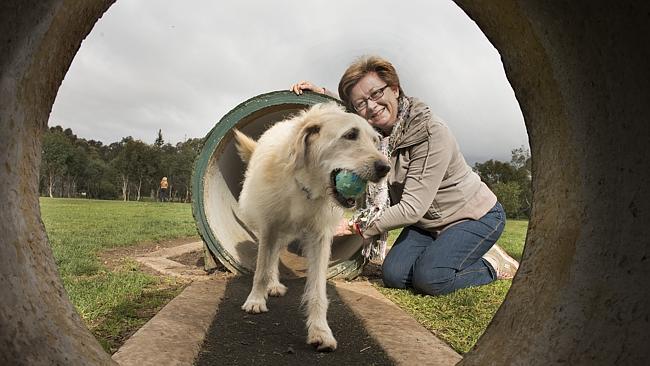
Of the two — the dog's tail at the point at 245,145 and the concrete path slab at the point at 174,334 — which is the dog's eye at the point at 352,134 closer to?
the concrete path slab at the point at 174,334

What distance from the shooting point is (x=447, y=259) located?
508cm

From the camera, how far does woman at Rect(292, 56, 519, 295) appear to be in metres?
5.00

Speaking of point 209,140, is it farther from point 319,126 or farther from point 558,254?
point 558,254

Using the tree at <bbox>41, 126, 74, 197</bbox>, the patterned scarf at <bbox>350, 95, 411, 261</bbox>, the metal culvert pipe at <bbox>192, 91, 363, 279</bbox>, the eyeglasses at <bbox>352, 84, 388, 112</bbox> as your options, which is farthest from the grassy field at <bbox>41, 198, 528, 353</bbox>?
the tree at <bbox>41, 126, 74, 197</bbox>

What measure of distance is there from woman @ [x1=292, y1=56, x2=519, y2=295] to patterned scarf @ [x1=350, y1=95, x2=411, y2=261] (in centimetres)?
1

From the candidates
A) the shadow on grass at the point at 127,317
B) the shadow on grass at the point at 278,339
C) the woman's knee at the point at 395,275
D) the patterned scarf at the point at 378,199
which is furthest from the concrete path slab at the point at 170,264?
the woman's knee at the point at 395,275

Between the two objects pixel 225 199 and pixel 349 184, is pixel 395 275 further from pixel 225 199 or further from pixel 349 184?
pixel 225 199

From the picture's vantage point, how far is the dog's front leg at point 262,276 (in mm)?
4207

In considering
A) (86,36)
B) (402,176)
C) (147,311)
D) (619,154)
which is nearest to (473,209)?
(402,176)

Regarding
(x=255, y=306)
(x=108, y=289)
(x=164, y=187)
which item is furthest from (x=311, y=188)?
(x=164, y=187)

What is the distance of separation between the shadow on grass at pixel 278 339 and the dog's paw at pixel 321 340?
4 centimetres

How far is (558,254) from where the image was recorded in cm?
190

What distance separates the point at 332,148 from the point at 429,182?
4.74ft

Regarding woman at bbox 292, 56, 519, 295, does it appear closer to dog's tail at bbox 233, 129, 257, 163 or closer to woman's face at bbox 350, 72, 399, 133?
Answer: woman's face at bbox 350, 72, 399, 133
